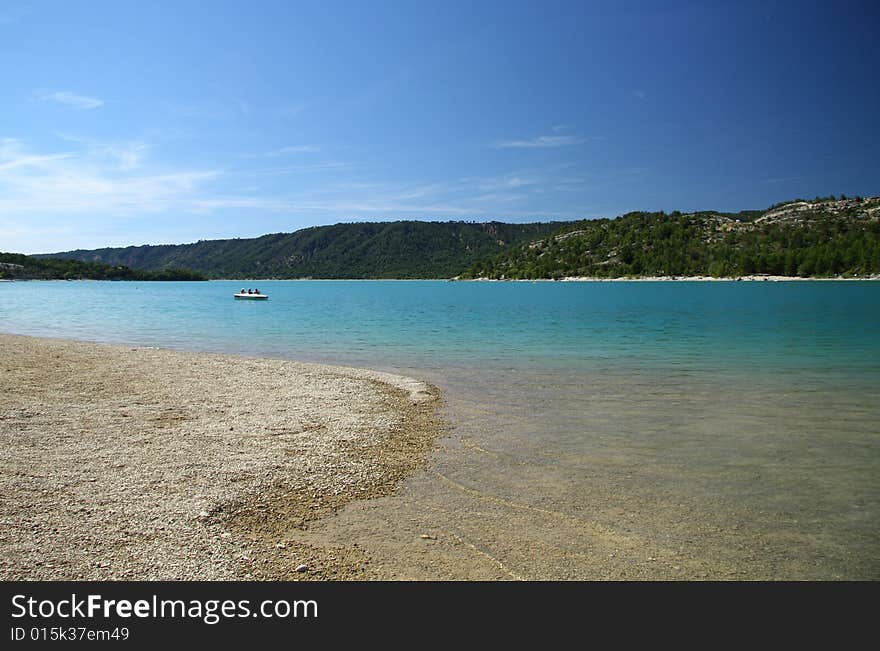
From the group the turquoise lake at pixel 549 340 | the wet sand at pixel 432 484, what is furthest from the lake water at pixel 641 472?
the turquoise lake at pixel 549 340

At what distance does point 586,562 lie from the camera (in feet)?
19.4

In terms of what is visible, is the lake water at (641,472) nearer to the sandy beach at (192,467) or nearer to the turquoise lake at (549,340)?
the turquoise lake at (549,340)

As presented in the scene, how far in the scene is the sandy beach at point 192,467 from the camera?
18.5 feet

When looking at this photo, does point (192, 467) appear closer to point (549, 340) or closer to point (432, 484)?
point (432, 484)

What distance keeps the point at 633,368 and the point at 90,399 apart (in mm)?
15746

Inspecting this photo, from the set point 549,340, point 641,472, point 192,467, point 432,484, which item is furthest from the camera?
point 549,340

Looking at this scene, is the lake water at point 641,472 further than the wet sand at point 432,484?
Yes

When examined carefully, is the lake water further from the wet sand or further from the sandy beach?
the sandy beach

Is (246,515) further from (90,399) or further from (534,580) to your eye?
(90,399)

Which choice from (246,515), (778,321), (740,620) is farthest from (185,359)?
(778,321)

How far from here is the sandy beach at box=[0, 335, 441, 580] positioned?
5.65 m

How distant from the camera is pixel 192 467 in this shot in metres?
8.47

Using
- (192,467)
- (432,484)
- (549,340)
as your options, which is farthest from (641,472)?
(549,340)

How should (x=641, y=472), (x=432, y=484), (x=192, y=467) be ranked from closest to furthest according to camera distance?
1. (x=432, y=484)
2. (x=192, y=467)
3. (x=641, y=472)
